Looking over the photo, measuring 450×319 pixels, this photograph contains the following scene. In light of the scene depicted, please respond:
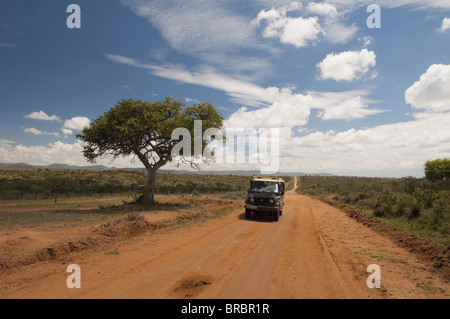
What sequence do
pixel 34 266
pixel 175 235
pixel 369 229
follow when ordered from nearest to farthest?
pixel 34 266
pixel 175 235
pixel 369 229

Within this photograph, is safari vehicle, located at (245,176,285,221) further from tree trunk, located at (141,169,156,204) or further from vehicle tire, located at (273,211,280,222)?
tree trunk, located at (141,169,156,204)

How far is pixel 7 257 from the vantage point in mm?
7418

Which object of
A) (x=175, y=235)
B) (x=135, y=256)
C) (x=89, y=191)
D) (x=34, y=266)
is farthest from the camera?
(x=89, y=191)

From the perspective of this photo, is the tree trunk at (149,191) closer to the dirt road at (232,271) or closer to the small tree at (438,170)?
the dirt road at (232,271)

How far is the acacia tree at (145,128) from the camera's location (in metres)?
20.5

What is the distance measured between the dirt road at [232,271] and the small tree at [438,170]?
133ft

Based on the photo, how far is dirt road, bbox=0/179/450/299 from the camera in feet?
18.7

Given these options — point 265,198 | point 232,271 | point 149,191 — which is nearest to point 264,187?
point 265,198

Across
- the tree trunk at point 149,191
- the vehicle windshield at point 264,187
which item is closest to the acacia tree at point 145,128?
the tree trunk at point 149,191

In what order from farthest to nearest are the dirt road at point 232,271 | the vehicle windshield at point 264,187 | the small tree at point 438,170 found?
the small tree at point 438,170
the vehicle windshield at point 264,187
the dirt road at point 232,271

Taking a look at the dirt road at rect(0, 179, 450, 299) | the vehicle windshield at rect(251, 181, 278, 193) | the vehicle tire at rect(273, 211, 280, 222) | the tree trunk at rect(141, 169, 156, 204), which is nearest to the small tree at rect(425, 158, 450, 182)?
the vehicle windshield at rect(251, 181, 278, 193)
